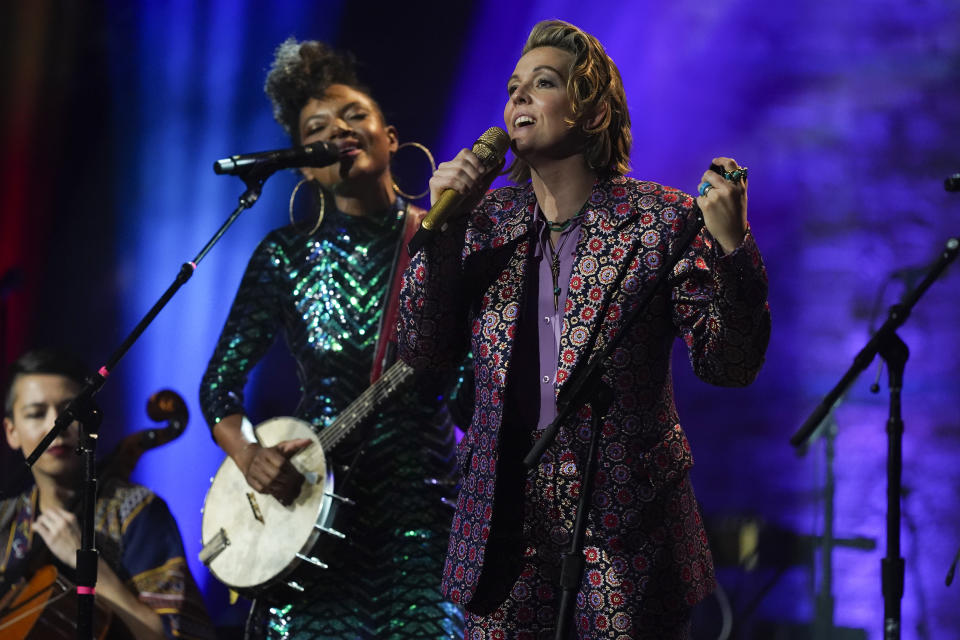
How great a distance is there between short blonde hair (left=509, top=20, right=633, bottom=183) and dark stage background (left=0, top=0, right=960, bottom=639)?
1.22 m

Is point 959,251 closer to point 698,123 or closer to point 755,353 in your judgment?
point 755,353

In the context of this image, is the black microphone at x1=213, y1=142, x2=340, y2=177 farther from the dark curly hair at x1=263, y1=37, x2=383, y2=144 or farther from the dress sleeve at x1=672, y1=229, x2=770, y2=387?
the dress sleeve at x1=672, y1=229, x2=770, y2=387

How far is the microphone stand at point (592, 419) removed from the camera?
181cm

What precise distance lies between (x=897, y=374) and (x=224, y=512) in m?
2.21

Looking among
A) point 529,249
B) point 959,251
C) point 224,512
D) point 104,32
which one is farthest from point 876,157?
point 104,32

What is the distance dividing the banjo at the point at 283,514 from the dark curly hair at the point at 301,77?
1.08 m

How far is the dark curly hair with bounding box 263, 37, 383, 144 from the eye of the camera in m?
3.74

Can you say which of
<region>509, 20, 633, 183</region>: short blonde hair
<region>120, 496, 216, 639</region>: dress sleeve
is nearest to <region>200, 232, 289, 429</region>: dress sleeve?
<region>120, 496, 216, 639</region>: dress sleeve

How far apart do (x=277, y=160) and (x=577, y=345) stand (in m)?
1.24

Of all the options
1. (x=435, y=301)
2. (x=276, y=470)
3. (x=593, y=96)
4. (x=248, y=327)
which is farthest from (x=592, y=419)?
(x=248, y=327)

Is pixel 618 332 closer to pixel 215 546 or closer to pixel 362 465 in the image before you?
pixel 362 465

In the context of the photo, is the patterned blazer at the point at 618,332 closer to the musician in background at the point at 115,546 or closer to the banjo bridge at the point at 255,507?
the banjo bridge at the point at 255,507

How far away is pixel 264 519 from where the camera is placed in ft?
10.7

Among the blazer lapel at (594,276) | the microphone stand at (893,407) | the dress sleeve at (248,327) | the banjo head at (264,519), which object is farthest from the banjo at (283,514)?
the microphone stand at (893,407)
